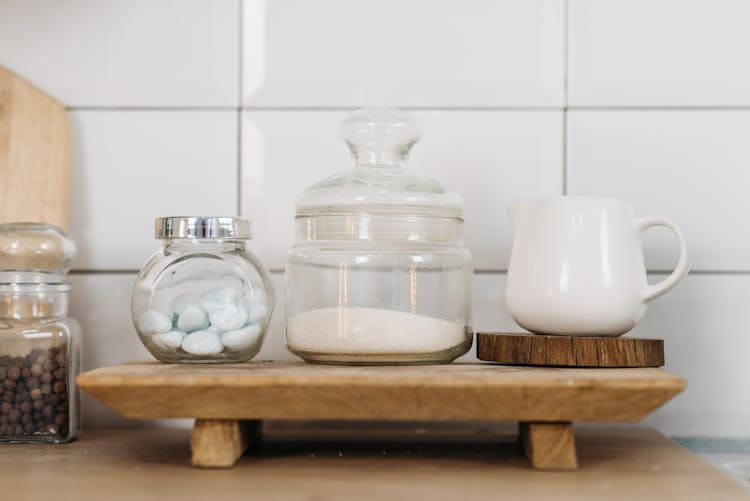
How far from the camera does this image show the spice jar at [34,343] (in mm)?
793

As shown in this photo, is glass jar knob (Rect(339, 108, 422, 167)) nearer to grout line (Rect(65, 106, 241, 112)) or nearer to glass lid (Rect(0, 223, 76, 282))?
grout line (Rect(65, 106, 241, 112))

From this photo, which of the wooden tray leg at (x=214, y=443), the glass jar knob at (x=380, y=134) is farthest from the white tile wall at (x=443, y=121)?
the wooden tray leg at (x=214, y=443)

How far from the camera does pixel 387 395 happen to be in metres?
0.67

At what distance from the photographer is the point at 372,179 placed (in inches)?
31.8

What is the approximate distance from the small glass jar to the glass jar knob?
137mm

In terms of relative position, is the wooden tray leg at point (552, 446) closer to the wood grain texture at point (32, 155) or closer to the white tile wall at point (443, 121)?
the white tile wall at point (443, 121)

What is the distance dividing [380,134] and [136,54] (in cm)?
34

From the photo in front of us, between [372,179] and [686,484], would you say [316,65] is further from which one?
[686,484]

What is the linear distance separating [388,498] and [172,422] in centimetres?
41

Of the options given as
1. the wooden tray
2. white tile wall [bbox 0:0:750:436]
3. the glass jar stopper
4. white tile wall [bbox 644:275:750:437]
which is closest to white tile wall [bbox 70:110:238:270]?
white tile wall [bbox 0:0:750:436]

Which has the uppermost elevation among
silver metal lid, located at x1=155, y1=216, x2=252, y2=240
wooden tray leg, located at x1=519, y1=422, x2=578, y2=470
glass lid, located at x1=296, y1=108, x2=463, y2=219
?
glass lid, located at x1=296, y1=108, x2=463, y2=219

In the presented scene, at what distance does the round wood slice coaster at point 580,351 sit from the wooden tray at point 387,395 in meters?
0.05

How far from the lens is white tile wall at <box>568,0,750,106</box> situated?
954 millimetres

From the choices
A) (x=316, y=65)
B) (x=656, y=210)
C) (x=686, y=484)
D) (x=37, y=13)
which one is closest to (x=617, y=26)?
(x=656, y=210)
